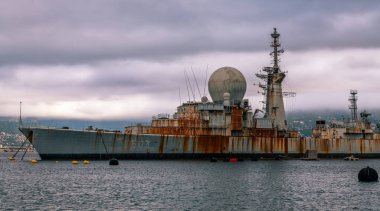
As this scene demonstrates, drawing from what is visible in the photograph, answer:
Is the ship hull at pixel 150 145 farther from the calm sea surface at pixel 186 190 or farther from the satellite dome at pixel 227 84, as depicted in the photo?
the calm sea surface at pixel 186 190

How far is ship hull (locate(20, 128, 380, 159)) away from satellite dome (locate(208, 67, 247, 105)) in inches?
345

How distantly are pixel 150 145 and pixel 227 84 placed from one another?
795 inches

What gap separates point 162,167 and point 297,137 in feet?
126

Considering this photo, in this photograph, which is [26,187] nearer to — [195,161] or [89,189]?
[89,189]

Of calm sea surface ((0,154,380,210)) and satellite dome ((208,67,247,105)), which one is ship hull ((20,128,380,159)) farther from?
calm sea surface ((0,154,380,210))

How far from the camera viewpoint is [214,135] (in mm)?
106312

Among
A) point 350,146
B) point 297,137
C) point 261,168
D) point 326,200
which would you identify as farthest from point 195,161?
point 326,200

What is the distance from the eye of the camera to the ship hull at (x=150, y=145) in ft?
319

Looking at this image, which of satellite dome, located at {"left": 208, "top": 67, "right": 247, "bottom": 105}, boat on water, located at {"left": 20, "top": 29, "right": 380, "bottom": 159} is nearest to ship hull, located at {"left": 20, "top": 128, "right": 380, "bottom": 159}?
boat on water, located at {"left": 20, "top": 29, "right": 380, "bottom": 159}

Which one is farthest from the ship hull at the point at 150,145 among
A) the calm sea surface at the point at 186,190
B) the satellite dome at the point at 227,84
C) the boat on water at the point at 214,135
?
the calm sea surface at the point at 186,190

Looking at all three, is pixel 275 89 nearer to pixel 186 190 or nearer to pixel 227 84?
pixel 227 84

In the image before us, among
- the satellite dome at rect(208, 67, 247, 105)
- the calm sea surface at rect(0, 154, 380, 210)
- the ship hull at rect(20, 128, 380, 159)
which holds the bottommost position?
the calm sea surface at rect(0, 154, 380, 210)

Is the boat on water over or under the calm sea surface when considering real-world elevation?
over

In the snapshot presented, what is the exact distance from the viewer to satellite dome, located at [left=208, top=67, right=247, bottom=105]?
110 meters
